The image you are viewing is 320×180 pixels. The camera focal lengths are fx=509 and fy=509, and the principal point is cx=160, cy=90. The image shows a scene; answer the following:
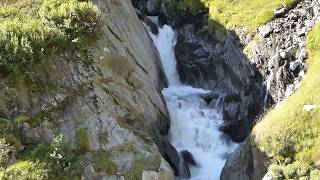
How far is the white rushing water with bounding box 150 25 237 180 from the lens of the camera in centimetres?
2752

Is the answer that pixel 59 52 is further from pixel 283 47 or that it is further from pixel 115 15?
pixel 283 47

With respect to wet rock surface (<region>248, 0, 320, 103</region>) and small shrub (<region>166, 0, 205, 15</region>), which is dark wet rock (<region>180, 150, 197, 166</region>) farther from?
small shrub (<region>166, 0, 205, 15</region>)

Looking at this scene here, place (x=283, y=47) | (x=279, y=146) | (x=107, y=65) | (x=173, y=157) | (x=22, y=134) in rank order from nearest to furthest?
(x=22, y=134), (x=279, y=146), (x=107, y=65), (x=173, y=157), (x=283, y=47)

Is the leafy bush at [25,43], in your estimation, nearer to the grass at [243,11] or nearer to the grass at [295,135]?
the grass at [295,135]

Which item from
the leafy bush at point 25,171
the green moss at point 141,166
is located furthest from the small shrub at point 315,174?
the leafy bush at point 25,171

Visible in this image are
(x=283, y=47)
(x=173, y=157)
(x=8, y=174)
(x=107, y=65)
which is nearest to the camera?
(x=8, y=174)

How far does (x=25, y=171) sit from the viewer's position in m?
19.6

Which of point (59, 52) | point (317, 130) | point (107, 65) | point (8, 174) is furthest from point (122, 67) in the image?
point (317, 130)

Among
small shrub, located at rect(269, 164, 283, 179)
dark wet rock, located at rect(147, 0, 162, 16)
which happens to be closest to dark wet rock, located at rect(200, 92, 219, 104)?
dark wet rock, located at rect(147, 0, 162, 16)

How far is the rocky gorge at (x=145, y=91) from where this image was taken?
21.3 m

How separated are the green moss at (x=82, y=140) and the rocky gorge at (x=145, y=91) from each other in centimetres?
4

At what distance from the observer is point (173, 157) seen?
26594mm

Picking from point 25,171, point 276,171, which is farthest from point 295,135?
point 25,171

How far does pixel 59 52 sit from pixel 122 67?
3.40 meters
